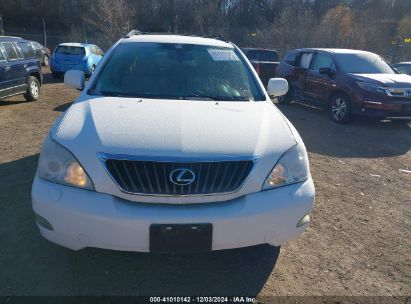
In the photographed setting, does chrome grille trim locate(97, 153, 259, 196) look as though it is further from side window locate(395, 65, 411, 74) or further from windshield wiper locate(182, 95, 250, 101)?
side window locate(395, 65, 411, 74)

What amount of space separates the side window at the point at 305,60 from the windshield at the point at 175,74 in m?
6.62

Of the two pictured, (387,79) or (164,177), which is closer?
(164,177)

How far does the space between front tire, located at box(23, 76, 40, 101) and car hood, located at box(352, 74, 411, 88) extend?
8.07 metres

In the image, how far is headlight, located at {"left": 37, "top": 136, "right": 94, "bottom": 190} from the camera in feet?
7.89

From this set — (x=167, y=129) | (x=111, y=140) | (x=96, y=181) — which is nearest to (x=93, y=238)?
(x=96, y=181)

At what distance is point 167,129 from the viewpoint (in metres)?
2.63

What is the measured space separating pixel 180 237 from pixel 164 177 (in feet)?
1.27

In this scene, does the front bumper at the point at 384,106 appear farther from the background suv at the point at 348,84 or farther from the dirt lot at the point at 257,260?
Result: the dirt lot at the point at 257,260

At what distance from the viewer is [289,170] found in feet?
8.51

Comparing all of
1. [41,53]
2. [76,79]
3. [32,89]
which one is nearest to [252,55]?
[32,89]

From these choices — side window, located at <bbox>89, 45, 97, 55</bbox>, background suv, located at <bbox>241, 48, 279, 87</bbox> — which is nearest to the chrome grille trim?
background suv, located at <bbox>241, 48, 279, 87</bbox>

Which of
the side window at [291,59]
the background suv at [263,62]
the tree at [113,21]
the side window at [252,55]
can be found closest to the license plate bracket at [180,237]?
the side window at [291,59]

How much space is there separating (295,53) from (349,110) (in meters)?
3.15

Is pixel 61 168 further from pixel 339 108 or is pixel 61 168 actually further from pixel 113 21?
pixel 113 21
